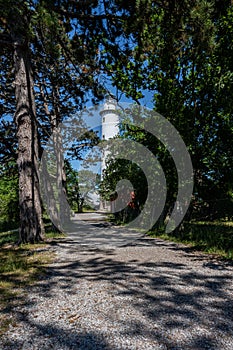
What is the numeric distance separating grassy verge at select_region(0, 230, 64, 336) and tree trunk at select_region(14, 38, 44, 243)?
1.90 ft

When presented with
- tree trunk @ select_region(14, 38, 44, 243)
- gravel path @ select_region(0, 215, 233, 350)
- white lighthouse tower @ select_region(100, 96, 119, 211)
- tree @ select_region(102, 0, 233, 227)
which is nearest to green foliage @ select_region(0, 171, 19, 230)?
white lighthouse tower @ select_region(100, 96, 119, 211)

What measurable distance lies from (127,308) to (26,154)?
548 cm

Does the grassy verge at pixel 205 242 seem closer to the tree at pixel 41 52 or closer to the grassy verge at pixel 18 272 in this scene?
the grassy verge at pixel 18 272

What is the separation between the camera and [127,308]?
8.02 feet

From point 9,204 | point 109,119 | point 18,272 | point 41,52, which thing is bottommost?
point 18,272

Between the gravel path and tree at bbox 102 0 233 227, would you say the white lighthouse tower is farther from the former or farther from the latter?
the gravel path

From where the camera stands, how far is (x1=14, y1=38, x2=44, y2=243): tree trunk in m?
6.48

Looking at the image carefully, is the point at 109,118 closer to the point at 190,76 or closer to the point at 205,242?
the point at 190,76

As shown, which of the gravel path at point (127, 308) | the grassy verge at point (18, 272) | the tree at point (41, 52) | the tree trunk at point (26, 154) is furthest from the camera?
the tree trunk at point (26, 154)

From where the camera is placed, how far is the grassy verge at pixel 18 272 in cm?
254

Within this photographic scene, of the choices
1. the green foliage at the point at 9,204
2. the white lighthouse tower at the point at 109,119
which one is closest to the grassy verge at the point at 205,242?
the white lighthouse tower at the point at 109,119

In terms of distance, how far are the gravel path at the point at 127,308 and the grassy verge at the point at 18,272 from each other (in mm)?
120

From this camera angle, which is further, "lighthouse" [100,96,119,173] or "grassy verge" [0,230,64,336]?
"lighthouse" [100,96,119,173]

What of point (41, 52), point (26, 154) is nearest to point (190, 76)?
point (41, 52)
